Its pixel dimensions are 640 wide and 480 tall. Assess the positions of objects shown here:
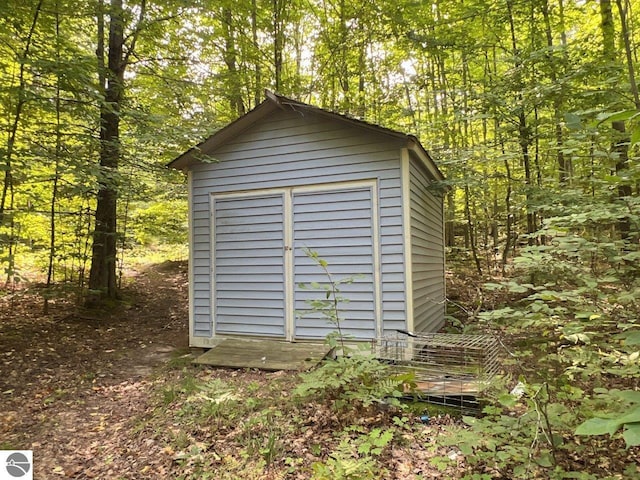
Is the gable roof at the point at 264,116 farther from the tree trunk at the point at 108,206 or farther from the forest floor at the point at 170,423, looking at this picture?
the forest floor at the point at 170,423

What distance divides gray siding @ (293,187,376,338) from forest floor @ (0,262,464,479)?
114 cm

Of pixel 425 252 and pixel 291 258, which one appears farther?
pixel 425 252

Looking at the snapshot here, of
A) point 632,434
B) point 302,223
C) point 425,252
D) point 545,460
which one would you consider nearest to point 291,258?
point 302,223

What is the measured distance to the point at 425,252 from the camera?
6.03 m

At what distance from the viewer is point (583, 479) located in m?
2.03

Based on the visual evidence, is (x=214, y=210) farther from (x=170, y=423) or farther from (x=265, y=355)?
(x=170, y=423)

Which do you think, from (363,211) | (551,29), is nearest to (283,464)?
(363,211)

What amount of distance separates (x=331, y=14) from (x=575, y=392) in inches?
446

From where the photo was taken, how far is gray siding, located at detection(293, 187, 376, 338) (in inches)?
201

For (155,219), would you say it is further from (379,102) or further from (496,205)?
(496,205)

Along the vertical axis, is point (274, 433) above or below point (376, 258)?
below

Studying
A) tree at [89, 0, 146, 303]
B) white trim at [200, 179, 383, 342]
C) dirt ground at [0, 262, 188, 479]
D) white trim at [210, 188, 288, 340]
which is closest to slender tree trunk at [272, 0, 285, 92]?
tree at [89, 0, 146, 303]

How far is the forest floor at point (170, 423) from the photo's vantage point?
284 cm

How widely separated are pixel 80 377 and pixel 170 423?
6.94 ft
